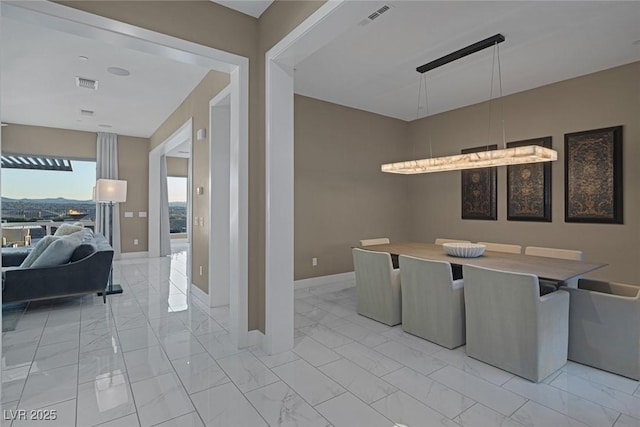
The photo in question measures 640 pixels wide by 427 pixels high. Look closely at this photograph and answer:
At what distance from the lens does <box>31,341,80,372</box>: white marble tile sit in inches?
102

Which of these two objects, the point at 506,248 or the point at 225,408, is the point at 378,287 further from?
the point at 225,408

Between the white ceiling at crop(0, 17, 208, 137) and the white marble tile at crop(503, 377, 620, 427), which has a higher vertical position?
the white ceiling at crop(0, 17, 208, 137)

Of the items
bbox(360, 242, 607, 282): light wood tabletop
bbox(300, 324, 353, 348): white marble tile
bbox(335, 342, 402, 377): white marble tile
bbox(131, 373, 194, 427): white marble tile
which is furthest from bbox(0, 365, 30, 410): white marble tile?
bbox(360, 242, 607, 282): light wood tabletop

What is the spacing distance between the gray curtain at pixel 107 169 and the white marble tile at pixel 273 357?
20.9ft

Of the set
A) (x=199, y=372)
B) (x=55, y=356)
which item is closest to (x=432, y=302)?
(x=199, y=372)

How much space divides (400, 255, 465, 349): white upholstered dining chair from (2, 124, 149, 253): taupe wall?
745cm

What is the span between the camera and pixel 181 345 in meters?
2.98

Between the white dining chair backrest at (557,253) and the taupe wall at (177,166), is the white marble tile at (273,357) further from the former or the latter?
the taupe wall at (177,166)

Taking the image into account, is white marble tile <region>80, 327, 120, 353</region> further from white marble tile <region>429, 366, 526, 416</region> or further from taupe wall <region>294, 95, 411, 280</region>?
white marble tile <region>429, 366, 526, 416</region>

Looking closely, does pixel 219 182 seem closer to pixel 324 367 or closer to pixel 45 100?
pixel 324 367

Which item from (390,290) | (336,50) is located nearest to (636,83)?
(336,50)

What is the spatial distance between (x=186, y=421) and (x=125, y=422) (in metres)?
0.36

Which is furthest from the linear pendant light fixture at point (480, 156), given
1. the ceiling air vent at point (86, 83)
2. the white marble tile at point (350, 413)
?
the ceiling air vent at point (86, 83)

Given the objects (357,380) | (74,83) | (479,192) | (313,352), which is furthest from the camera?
(479,192)
